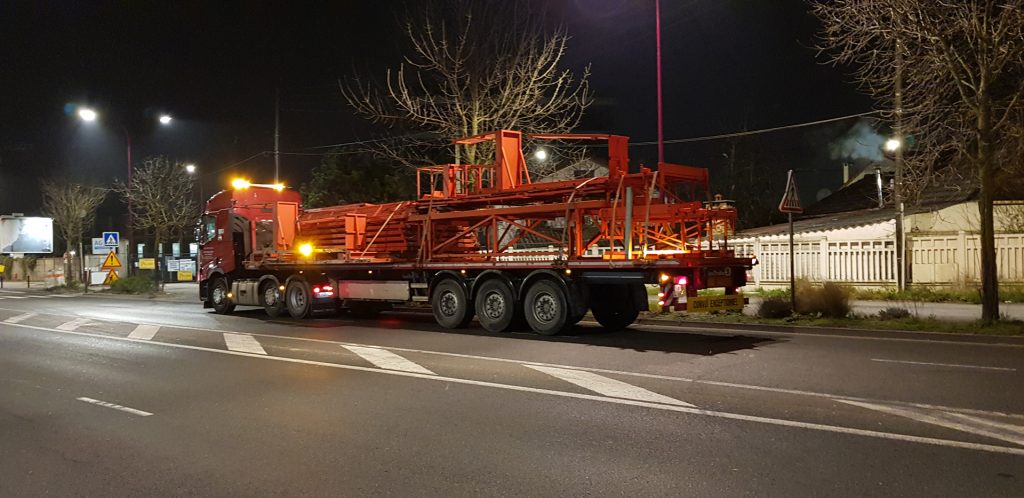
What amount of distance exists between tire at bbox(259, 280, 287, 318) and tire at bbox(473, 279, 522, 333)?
6558mm

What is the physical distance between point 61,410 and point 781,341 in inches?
393

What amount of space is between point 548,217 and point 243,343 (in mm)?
5713

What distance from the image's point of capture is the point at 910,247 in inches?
746

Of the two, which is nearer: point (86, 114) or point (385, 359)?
point (385, 359)

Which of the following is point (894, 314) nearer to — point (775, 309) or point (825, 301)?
point (825, 301)

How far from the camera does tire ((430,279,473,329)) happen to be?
13836 millimetres

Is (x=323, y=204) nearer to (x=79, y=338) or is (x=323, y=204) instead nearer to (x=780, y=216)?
(x=79, y=338)

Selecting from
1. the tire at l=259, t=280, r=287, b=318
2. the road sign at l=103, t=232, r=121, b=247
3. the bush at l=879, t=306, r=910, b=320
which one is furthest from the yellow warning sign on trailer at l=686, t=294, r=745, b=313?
the road sign at l=103, t=232, r=121, b=247

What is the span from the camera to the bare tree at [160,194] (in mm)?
35406

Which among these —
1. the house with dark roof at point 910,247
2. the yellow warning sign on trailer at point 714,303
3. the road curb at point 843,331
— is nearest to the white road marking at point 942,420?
the yellow warning sign on trailer at point 714,303

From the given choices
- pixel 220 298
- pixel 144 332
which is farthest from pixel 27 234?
pixel 144 332

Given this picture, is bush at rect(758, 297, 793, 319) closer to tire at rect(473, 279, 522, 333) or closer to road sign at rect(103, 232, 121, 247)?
tire at rect(473, 279, 522, 333)

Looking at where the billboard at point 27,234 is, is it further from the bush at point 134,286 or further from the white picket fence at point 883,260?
the white picket fence at point 883,260

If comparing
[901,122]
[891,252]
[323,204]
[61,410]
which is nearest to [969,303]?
[891,252]
